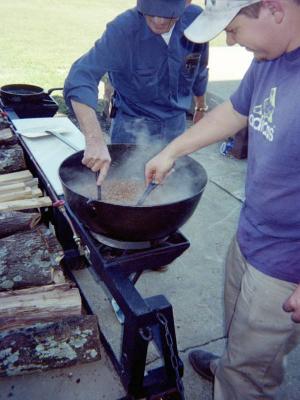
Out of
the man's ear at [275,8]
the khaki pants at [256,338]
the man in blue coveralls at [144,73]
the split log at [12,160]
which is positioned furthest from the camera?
the split log at [12,160]

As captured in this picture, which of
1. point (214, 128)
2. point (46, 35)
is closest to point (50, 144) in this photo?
point (214, 128)

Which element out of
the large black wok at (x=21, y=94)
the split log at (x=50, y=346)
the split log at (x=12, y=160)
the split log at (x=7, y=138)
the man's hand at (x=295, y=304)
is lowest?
the split log at (x=50, y=346)

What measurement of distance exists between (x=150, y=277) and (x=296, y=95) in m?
2.39

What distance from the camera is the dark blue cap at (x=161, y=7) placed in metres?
2.37

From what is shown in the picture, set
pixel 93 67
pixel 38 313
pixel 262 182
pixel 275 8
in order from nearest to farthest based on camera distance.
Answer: pixel 275 8, pixel 262 182, pixel 38 313, pixel 93 67

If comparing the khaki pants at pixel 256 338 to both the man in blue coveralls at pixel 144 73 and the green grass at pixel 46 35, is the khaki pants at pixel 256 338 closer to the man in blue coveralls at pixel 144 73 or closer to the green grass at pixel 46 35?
the man in blue coveralls at pixel 144 73

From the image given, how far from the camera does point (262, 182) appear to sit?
5.71 ft

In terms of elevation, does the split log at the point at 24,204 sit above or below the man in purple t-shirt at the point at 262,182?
below

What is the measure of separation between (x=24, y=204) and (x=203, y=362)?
1.72 meters

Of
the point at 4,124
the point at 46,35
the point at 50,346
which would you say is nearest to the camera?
the point at 50,346

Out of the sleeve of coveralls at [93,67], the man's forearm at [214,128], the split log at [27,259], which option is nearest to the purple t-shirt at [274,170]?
the man's forearm at [214,128]

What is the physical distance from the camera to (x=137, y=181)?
2340mm

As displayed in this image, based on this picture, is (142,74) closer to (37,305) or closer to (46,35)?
(37,305)

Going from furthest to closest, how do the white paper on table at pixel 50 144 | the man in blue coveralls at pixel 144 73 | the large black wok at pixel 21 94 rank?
1. the large black wok at pixel 21 94
2. the white paper on table at pixel 50 144
3. the man in blue coveralls at pixel 144 73
